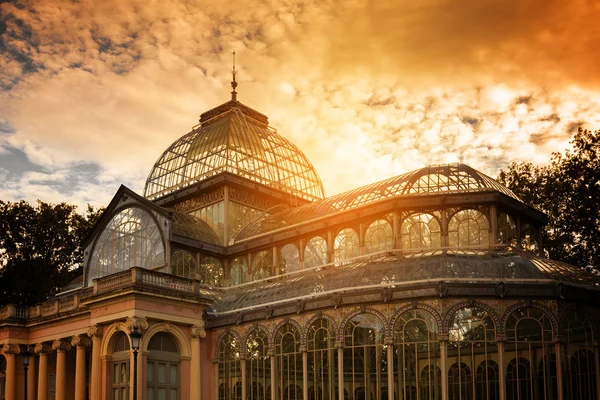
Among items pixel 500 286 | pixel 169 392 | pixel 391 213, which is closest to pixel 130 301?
pixel 169 392

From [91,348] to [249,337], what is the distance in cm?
1096

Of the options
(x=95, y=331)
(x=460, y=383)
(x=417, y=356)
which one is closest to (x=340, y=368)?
(x=417, y=356)

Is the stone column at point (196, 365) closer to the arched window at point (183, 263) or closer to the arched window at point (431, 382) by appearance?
the arched window at point (183, 263)

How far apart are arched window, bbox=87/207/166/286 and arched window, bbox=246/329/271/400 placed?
964 centimetres

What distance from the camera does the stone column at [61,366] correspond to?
48.8 metres

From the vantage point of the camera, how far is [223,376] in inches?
1804

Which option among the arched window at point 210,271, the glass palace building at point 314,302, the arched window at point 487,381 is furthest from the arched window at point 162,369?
the arched window at point 487,381

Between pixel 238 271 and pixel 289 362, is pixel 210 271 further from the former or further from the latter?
pixel 289 362

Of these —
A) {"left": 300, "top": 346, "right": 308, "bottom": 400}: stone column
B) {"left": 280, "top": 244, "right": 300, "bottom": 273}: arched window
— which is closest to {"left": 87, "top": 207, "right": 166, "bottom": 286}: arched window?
{"left": 280, "top": 244, "right": 300, "bottom": 273}: arched window

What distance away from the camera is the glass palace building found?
37500 mm

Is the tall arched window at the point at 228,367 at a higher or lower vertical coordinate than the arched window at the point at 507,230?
lower

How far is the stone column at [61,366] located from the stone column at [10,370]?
161 inches

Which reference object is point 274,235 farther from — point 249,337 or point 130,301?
point 130,301

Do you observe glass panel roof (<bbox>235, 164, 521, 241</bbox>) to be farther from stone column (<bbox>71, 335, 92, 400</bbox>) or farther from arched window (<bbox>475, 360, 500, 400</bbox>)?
stone column (<bbox>71, 335, 92, 400</bbox>)
